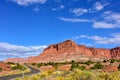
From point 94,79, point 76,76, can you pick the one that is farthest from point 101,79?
point 76,76

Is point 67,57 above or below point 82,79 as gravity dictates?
above

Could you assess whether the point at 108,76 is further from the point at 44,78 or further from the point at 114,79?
the point at 44,78

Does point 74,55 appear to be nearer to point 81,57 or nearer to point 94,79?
point 81,57

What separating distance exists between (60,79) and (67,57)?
584 feet

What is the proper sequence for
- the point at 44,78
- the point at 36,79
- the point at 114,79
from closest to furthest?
1. the point at 114,79
2. the point at 36,79
3. the point at 44,78

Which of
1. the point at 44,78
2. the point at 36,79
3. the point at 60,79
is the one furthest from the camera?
Result: the point at 44,78

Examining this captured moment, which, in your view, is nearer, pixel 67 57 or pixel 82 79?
pixel 82 79

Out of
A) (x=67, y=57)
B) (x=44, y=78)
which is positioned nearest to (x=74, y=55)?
(x=67, y=57)

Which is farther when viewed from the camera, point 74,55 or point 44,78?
point 74,55

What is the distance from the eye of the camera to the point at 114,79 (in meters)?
17.6

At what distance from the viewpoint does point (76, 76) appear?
738 inches

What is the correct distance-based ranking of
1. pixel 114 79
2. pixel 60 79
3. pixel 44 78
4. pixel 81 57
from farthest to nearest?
pixel 81 57
pixel 44 78
pixel 60 79
pixel 114 79

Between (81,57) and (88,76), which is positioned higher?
(81,57)

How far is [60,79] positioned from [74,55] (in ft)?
589
